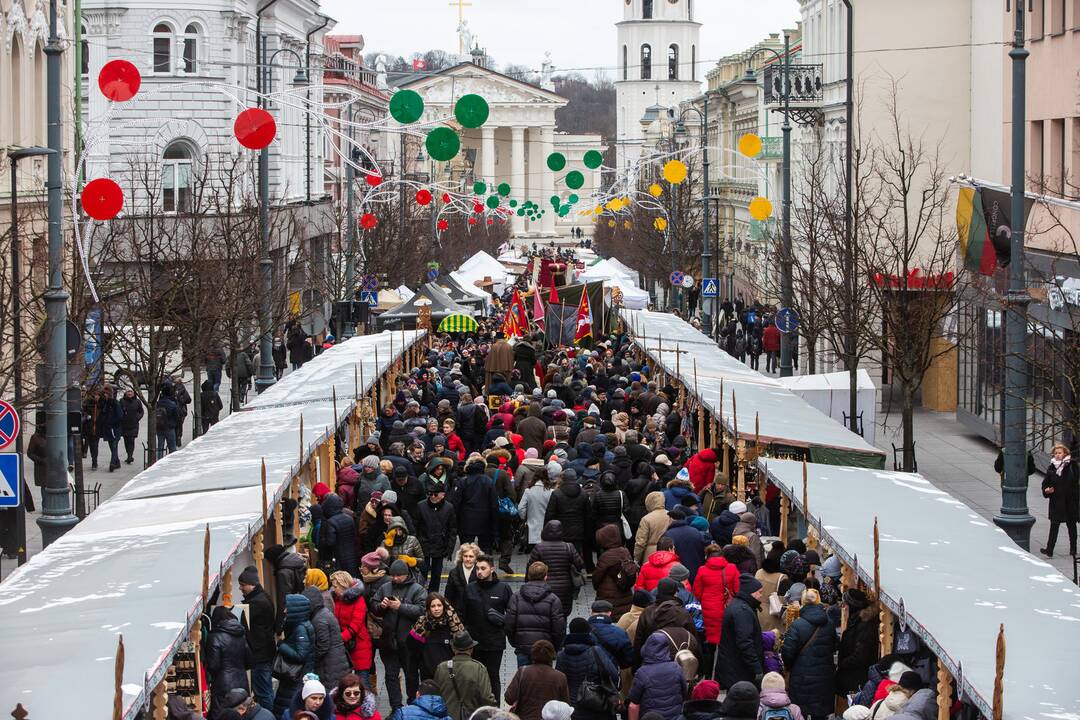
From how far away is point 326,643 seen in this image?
42.2ft

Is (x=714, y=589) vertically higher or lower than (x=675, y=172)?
lower

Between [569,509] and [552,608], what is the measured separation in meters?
4.60

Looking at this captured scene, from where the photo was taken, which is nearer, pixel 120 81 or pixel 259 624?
pixel 259 624

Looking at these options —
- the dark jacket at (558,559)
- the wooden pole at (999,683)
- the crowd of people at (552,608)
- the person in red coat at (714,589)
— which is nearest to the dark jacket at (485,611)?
the crowd of people at (552,608)

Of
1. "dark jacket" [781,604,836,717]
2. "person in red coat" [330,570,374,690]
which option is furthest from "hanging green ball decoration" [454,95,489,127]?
"dark jacket" [781,604,836,717]

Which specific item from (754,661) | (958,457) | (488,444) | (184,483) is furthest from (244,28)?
(754,661)

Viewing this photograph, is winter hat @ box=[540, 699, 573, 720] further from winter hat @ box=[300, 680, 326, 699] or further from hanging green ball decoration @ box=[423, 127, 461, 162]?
hanging green ball decoration @ box=[423, 127, 461, 162]

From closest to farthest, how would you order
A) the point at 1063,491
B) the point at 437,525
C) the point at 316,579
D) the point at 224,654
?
the point at 224,654, the point at 316,579, the point at 437,525, the point at 1063,491

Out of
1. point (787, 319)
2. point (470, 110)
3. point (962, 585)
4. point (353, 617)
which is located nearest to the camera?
point (962, 585)

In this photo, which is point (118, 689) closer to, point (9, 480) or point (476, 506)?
point (9, 480)

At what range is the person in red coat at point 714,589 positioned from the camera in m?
14.4

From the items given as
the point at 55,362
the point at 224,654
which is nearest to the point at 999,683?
the point at 224,654

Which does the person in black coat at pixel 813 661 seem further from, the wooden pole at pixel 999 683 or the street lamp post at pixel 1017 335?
the street lamp post at pixel 1017 335

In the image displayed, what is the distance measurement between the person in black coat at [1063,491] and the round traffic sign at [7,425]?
438 inches
